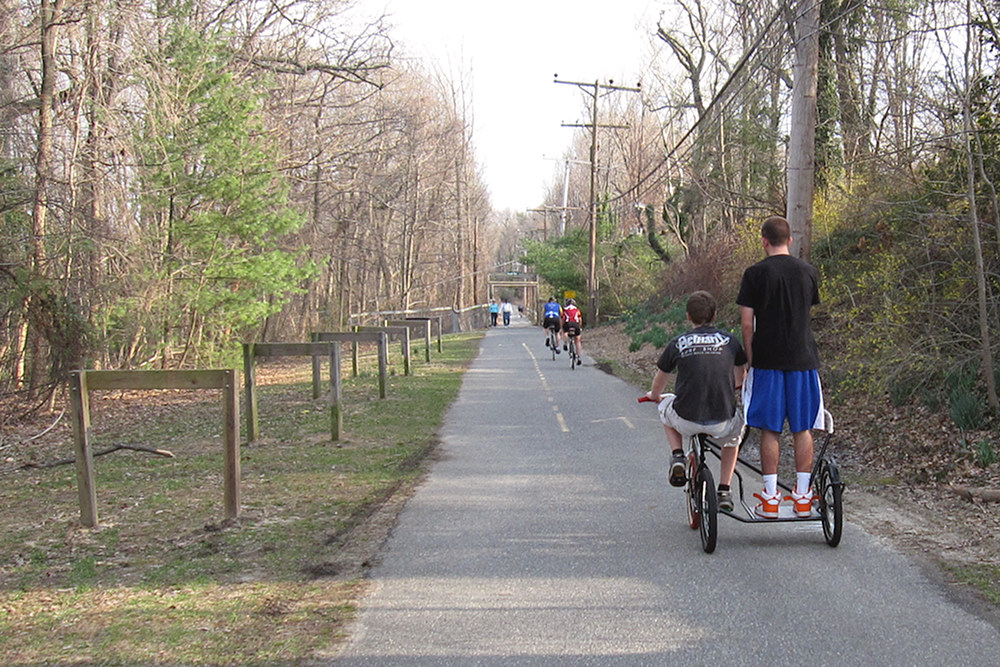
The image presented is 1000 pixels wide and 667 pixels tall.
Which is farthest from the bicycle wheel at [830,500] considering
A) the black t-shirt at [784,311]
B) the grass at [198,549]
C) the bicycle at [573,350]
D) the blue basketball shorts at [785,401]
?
the bicycle at [573,350]

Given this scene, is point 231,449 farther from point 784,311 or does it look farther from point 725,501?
point 784,311

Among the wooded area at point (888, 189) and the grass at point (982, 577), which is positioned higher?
the wooded area at point (888, 189)

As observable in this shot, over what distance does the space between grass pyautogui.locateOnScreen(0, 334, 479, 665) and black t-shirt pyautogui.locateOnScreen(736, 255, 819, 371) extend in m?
3.11

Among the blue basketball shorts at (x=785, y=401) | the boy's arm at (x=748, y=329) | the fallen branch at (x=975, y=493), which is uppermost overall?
the boy's arm at (x=748, y=329)

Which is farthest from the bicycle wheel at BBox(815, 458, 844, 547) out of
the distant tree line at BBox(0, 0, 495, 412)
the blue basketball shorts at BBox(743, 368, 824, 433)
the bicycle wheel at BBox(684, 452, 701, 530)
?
the distant tree line at BBox(0, 0, 495, 412)

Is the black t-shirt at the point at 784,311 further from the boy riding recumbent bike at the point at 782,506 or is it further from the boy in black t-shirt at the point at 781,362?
the boy riding recumbent bike at the point at 782,506

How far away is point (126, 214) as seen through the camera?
49.4ft

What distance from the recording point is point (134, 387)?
697 centimetres

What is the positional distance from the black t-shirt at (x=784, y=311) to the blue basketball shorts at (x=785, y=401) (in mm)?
74

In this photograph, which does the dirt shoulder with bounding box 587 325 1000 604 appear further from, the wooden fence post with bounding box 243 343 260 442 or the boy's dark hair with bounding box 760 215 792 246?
the wooden fence post with bounding box 243 343 260 442

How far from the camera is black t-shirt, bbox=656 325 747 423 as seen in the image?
19.3ft

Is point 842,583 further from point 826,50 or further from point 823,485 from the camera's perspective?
point 826,50

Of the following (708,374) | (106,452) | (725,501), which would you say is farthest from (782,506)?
(106,452)

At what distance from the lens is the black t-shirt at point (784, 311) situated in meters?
5.84
